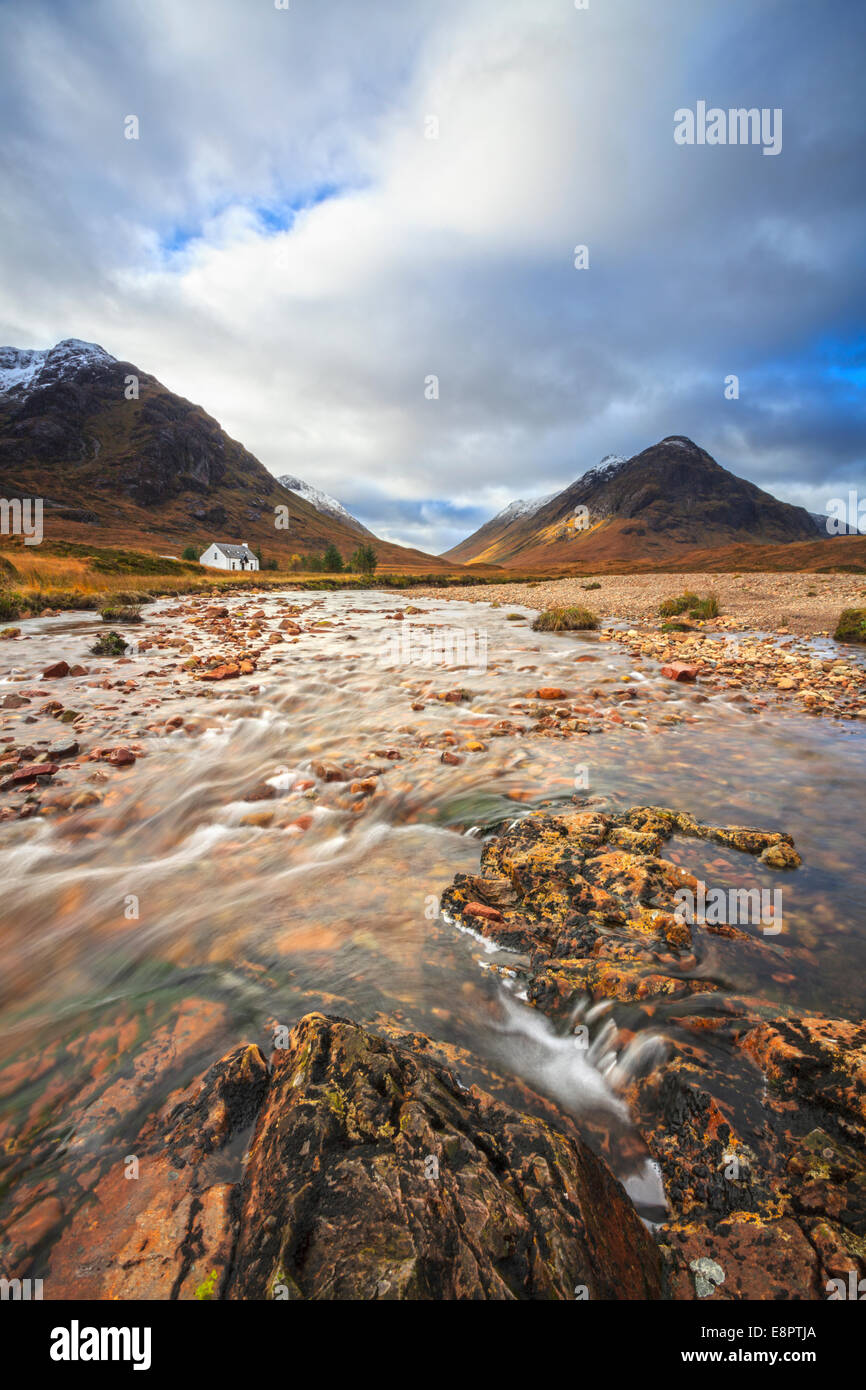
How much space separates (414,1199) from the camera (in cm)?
166

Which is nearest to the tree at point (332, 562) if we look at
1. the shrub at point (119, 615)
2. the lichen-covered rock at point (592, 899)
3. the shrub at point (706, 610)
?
Answer: the shrub at point (119, 615)

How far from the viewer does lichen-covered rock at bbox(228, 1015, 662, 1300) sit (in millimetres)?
1504

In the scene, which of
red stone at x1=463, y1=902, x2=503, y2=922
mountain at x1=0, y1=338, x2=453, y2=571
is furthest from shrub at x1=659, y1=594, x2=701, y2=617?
mountain at x1=0, y1=338, x2=453, y2=571

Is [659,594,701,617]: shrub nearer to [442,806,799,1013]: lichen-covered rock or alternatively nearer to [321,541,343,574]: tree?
[442,806,799,1013]: lichen-covered rock

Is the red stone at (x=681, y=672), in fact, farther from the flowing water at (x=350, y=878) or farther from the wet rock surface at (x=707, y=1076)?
the wet rock surface at (x=707, y=1076)

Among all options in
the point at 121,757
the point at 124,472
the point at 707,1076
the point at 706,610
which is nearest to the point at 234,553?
the point at 706,610

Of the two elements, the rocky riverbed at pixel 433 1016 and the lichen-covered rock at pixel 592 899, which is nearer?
the rocky riverbed at pixel 433 1016

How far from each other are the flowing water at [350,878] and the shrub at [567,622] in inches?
367

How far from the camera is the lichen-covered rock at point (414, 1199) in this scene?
1504mm

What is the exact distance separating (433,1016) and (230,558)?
104 meters

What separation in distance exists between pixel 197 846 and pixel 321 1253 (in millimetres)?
4119

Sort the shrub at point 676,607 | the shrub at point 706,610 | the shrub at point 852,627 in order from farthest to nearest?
the shrub at point 676,607, the shrub at point 706,610, the shrub at point 852,627

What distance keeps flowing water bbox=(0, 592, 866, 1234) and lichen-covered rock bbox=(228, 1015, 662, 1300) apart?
43 cm

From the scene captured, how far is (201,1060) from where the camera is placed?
267cm
